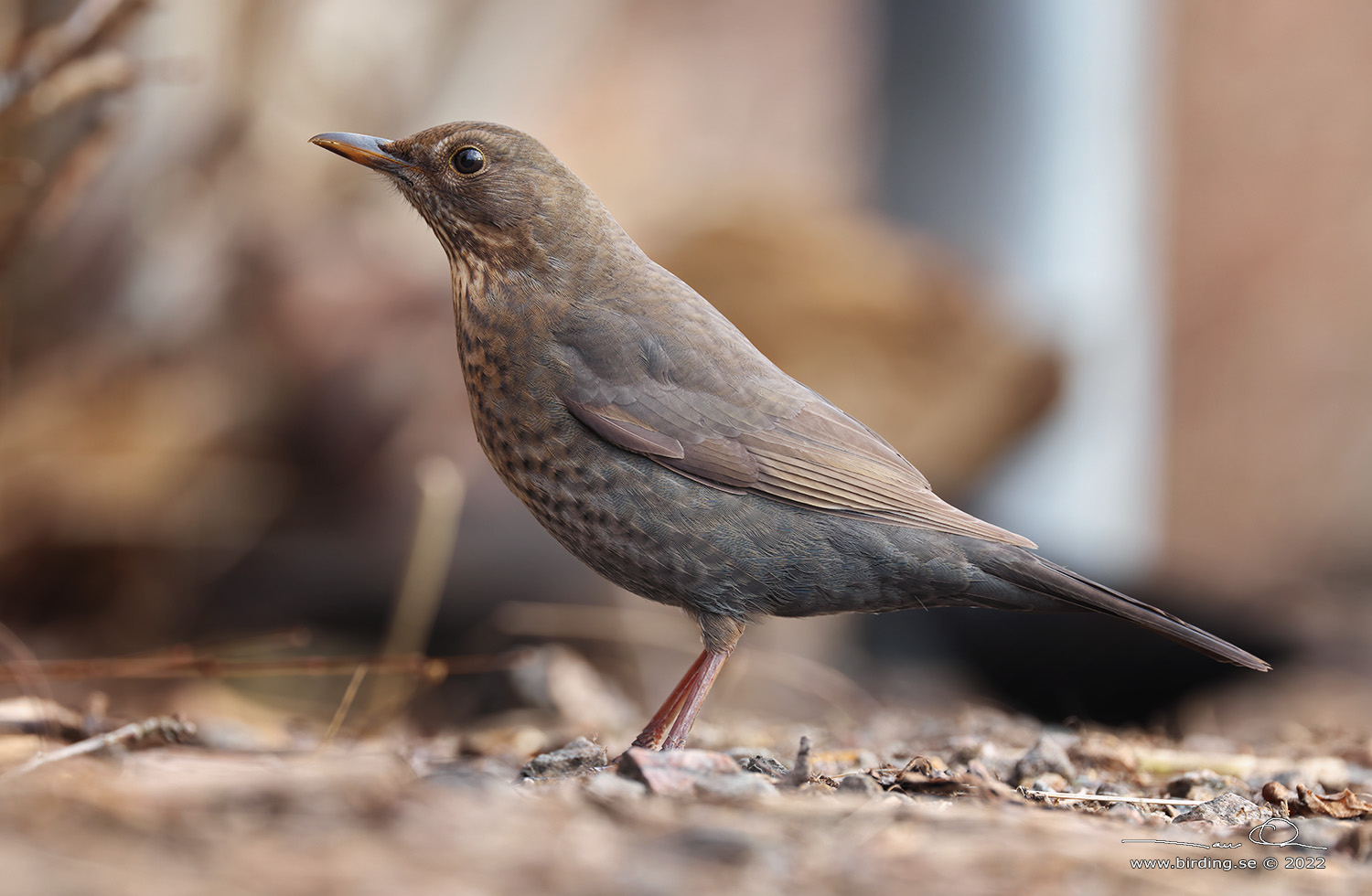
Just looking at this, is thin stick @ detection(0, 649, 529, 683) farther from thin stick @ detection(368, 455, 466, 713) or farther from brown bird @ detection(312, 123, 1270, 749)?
thin stick @ detection(368, 455, 466, 713)

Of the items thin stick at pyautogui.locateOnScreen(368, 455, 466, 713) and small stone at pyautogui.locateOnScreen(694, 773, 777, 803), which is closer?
small stone at pyautogui.locateOnScreen(694, 773, 777, 803)

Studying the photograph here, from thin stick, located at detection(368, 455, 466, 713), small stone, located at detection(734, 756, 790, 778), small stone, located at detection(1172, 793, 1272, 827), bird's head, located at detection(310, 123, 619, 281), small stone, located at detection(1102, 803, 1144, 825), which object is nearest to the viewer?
small stone, located at detection(1102, 803, 1144, 825)

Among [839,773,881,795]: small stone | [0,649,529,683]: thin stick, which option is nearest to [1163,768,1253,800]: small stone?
[839,773,881,795]: small stone

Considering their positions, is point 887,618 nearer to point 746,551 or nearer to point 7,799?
point 746,551

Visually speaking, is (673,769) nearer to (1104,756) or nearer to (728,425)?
(728,425)
